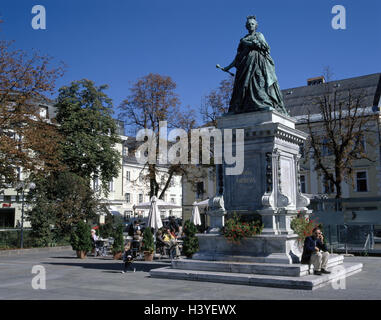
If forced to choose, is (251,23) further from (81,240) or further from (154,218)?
(81,240)

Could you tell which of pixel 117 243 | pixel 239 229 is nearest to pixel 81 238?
pixel 117 243

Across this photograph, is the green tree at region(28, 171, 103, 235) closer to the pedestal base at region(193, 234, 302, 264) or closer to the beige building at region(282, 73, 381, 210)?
the pedestal base at region(193, 234, 302, 264)

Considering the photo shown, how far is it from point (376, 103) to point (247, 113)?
33928 mm

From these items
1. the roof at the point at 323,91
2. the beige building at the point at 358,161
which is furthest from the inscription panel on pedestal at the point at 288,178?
the roof at the point at 323,91

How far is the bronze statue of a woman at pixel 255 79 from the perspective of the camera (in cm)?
1414

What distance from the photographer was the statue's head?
49.4 ft

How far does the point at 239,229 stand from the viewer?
1262 cm

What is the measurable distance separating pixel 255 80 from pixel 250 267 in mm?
6230

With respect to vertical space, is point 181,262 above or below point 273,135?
below

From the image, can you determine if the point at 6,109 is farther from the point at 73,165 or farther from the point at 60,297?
the point at 60,297

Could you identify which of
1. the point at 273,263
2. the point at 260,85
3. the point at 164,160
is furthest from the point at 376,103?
the point at 273,263

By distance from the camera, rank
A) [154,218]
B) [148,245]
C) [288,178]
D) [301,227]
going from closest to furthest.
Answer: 1. [301,227]
2. [288,178]
3. [148,245]
4. [154,218]

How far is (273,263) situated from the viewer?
39.3ft
